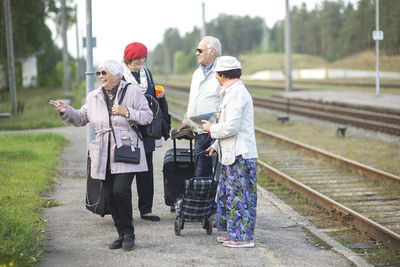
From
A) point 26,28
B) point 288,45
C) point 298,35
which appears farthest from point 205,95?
point 298,35

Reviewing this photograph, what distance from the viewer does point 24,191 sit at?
903 centimetres

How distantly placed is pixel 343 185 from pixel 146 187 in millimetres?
4697

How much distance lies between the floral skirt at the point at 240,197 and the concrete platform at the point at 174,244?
20 cm

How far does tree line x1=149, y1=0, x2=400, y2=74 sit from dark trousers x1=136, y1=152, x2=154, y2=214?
1806 inches

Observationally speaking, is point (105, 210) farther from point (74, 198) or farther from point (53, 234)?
point (74, 198)

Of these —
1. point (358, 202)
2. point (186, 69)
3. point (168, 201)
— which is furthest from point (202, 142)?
point (186, 69)

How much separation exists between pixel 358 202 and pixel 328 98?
22286 mm

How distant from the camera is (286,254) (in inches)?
239

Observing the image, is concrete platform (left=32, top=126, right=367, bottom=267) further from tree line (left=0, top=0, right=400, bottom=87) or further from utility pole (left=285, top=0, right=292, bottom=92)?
tree line (left=0, top=0, right=400, bottom=87)

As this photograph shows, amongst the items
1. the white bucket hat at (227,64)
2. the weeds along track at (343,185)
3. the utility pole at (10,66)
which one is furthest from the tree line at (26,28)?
the white bucket hat at (227,64)

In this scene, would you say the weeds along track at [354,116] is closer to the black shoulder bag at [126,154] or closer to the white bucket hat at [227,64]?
the white bucket hat at [227,64]

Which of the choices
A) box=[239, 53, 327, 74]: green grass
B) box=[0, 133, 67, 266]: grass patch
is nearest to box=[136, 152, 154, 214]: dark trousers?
box=[0, 133, 67, 266]: grass patch

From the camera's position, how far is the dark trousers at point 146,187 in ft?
23.8

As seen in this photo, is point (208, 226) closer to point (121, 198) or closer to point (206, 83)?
point (121, 198)
